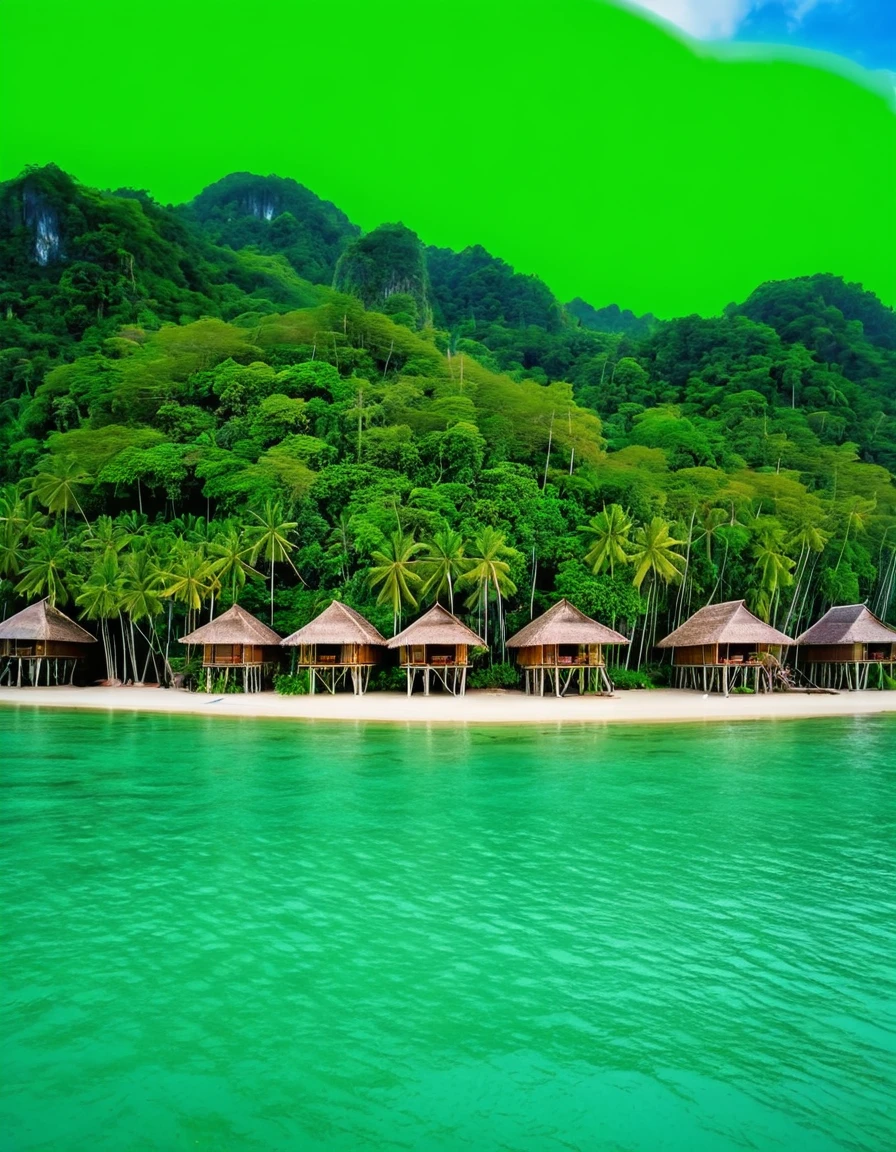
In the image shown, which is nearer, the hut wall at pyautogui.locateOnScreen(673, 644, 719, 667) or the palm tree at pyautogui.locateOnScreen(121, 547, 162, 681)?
the palm tree at pyautogui.locateOnScreen(121, 547, 162, 681)

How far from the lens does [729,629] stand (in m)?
25.8

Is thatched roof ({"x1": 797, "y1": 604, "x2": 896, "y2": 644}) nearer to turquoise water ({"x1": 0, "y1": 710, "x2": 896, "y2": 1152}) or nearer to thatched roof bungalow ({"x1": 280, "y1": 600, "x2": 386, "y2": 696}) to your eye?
thatched roof bungalow ({"x1": 280, "y1": 600, "x2": 386, "y2": 696})

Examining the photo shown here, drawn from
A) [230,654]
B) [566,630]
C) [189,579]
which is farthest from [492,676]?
[189,579]

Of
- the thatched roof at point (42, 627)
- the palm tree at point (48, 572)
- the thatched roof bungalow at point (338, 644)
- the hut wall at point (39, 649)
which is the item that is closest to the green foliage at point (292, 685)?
the thatched roof bungalow at point (338, 644)

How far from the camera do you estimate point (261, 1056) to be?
475cm

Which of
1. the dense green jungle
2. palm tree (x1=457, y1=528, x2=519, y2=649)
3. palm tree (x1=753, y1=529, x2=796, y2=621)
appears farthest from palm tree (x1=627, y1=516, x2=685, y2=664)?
palm tree (x1=457, y1=528, x2=519, y2=649)

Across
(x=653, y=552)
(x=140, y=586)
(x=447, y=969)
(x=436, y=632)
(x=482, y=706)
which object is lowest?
(x=447, y=969)

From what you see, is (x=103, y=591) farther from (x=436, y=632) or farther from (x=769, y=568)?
(x=769, y=568)

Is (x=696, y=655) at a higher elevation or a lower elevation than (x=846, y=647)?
lower

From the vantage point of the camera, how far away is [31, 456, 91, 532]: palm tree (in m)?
32.4

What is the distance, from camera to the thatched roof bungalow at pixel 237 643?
1000 inches

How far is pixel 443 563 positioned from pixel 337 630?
12.7 feet

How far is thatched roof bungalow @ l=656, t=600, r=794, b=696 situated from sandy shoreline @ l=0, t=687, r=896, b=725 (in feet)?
3.70

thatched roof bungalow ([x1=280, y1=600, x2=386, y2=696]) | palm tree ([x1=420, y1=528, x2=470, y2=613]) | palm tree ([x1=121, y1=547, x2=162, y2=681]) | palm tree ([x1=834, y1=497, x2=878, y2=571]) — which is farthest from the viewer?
palm tree ([x1=834, y1=497, x2=878, y2=571])
